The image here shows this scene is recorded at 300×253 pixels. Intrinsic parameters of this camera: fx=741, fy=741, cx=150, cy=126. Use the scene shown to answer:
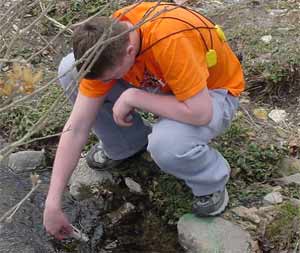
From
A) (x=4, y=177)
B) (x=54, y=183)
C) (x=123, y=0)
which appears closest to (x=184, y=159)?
(x=54, y=183)

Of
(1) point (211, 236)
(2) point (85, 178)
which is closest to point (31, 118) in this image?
(2) point (85, 178)

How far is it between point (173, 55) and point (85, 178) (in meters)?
0.84

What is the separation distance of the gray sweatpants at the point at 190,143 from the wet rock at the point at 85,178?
244 millimetres

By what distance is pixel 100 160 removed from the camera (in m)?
2.99

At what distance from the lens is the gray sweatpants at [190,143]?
2.52m

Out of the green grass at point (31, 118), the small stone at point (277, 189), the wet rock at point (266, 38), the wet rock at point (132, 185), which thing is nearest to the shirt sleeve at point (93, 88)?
the wet rock at point (132, 185)

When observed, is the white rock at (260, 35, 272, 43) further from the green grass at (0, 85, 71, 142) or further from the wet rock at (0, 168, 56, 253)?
the wet rock at (0, 168, 56, 253)

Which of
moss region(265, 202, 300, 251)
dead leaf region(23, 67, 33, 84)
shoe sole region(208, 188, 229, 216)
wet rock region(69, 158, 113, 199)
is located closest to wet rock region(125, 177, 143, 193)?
wet rock region(69, 158, 113, 199)

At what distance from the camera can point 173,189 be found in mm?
2838

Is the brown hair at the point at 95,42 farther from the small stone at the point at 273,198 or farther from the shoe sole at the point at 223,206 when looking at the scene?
the small stone at the point at 273,198

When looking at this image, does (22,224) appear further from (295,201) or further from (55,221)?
(295,201)

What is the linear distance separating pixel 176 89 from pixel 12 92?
96cm

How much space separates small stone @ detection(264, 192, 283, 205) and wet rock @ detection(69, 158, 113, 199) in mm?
646

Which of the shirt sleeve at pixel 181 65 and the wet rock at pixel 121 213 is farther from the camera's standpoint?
the wet rock at pixel 121 213
